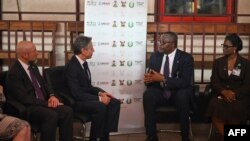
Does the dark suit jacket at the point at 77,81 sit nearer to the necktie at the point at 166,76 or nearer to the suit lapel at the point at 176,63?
the necktie at the point at 166,76

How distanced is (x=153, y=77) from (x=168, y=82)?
0.18 m

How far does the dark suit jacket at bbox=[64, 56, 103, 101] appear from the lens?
4.32 meters

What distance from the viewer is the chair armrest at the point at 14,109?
3.82 m

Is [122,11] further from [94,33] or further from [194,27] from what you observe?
[194,27]

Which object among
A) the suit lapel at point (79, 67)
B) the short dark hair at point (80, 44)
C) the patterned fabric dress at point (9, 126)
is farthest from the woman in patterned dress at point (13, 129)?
the short dark hair at point (80, 44)

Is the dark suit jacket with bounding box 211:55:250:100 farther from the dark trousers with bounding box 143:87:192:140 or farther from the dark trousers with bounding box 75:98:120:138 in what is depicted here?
the dark trousers with bounding box 75:98:120:138

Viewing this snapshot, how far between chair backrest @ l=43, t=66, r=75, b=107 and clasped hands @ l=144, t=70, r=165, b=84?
0.94m

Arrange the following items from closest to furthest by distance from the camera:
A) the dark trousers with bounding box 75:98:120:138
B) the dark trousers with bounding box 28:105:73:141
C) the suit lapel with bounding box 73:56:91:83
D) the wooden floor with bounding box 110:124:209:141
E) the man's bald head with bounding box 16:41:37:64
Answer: the dark trousers with bounding box 28:105:73:141 < the man's bald head with bounding box 16:41:37:64 < the dark trousers with bounding box 75:98:120:138 < the suit lapel with bounding box 73:56:91:83 < the wooden floor with bounding box 110:124:209:141

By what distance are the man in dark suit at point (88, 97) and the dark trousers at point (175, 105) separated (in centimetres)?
36

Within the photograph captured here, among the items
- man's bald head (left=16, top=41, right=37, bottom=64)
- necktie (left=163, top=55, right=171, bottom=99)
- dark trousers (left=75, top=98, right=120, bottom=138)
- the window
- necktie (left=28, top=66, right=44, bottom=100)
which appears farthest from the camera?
the window

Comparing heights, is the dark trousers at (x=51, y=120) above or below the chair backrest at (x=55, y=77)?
below

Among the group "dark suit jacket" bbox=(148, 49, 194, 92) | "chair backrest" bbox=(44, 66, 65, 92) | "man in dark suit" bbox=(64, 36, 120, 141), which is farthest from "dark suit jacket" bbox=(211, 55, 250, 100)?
"chair backrest" bbox=(44, 66, 65, 92)

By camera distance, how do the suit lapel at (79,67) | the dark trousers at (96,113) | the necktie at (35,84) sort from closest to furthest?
1. the necktie at (35,84)
2. the dark trousers at (96,113)
3. the suit lapel at (79,67)

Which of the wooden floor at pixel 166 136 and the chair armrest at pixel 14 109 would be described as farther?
the wooden floor at pixel 166 136
